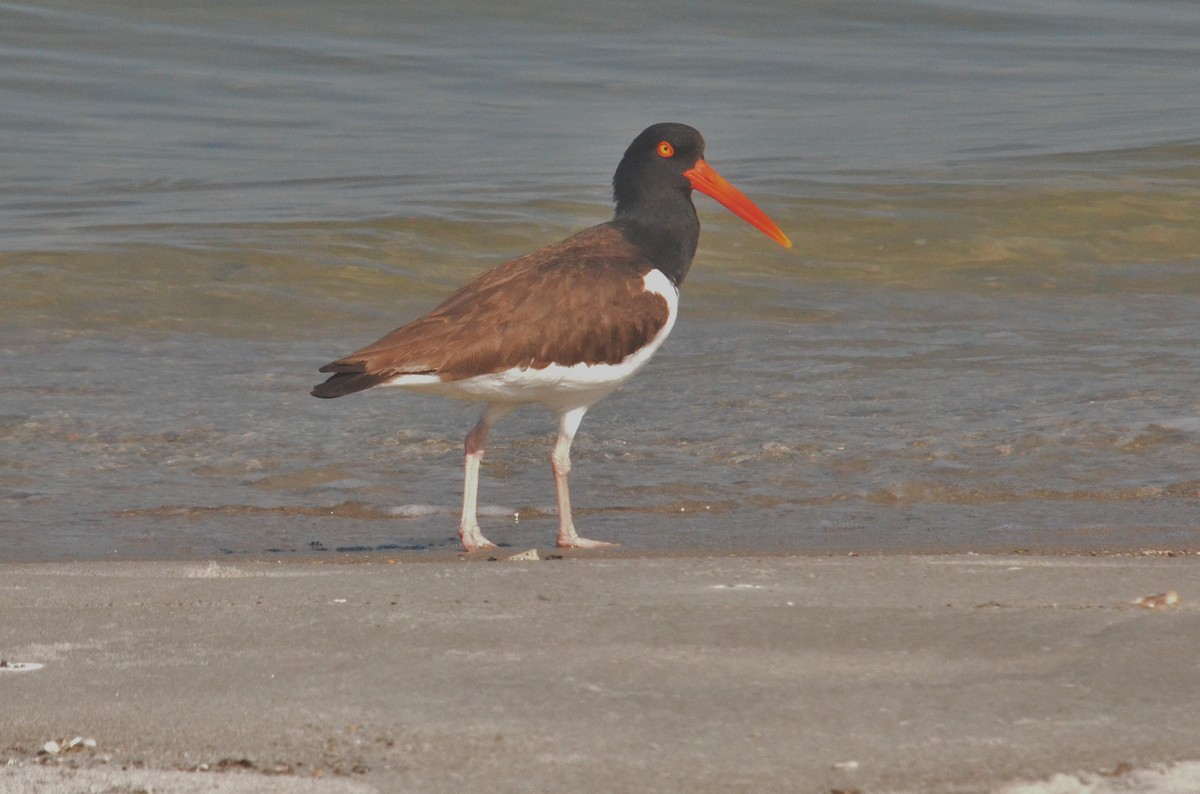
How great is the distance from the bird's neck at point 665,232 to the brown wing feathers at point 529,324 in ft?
0.61

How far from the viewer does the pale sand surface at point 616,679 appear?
9.71 feet

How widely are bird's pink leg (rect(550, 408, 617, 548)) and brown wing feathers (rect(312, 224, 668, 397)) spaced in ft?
1.25

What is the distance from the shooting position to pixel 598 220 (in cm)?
1248

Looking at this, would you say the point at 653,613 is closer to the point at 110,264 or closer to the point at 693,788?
the point at 693,788

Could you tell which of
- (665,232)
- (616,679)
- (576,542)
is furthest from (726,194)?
(616,679)

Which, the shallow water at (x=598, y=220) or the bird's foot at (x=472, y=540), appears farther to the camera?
the shallow water at (x=598, y=220)

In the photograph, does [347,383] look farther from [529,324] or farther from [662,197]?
[662,197]

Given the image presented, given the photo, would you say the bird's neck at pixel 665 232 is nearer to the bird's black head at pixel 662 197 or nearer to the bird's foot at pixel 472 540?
the bird's black head at pixel 662 197

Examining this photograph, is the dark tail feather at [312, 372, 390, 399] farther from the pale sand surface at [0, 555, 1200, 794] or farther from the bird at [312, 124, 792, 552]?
the pale sand surface at [0, 555, 1200, 794]

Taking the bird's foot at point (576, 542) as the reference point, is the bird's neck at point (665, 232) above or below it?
above

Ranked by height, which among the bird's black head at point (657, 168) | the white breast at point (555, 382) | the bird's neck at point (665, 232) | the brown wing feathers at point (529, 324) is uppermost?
the bird's black head at point (657, 168)

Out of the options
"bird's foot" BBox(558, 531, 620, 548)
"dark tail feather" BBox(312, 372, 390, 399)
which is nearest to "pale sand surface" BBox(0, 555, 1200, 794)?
"dark tail feather" BBox(312, 372, 390, 399)

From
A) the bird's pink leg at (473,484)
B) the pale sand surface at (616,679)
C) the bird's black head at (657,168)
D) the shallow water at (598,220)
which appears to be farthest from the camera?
the bird's black head at (657,168)

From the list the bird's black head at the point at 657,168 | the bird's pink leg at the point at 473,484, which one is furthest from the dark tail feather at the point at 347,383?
the bird's black head at the point at 657,168
